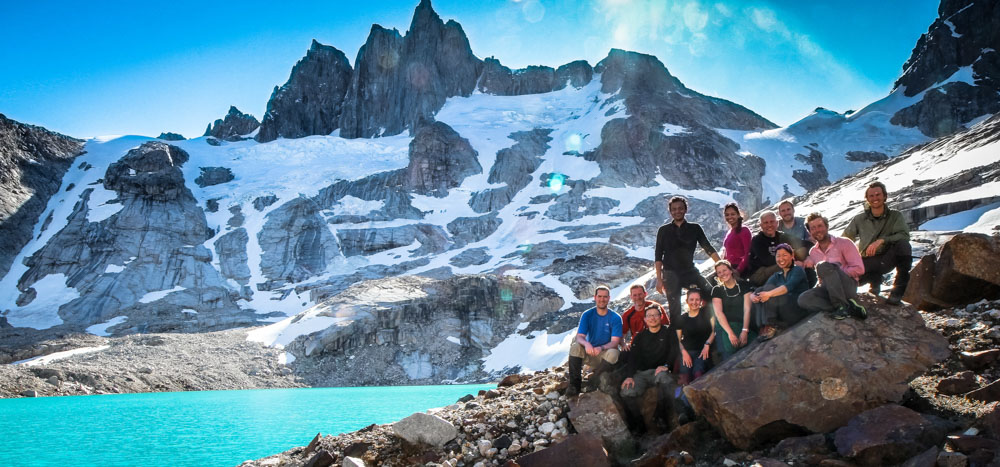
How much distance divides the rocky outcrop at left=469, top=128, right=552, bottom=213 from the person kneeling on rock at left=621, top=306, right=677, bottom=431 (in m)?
96.6

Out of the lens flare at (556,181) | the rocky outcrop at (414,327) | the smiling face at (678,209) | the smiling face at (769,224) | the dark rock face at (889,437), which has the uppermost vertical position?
the lens flare at (556,181)

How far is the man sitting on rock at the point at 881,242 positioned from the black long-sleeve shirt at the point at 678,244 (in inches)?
88.6

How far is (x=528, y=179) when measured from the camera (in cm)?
11162

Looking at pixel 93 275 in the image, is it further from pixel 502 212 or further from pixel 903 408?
pixel 903 408

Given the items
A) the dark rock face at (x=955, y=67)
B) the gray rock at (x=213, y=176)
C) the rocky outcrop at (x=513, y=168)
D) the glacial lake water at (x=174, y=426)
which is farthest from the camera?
the gray rock at (x=213, y=176)

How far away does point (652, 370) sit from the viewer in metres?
7.89

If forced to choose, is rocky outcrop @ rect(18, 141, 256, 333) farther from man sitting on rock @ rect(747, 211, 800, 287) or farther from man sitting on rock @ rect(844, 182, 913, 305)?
man sitting on rock @ rect(844, 182, 913, 305)

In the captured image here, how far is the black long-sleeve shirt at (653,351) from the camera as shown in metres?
8.00

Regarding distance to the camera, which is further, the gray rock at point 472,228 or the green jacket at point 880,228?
the gray rock at point 472,228

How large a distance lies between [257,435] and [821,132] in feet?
444

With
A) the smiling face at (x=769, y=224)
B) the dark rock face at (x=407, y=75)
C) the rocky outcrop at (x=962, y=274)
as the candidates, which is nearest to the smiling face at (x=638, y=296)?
the smiling face at (x=769, y=224)

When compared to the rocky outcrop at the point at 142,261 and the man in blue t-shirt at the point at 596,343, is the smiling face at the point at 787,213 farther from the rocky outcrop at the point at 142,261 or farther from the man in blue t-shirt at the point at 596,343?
the rocky outcrop at the point at 142,261

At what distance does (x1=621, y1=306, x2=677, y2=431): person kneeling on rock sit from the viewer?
298 inches

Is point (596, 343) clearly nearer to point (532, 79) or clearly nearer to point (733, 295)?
point (733, 295)
